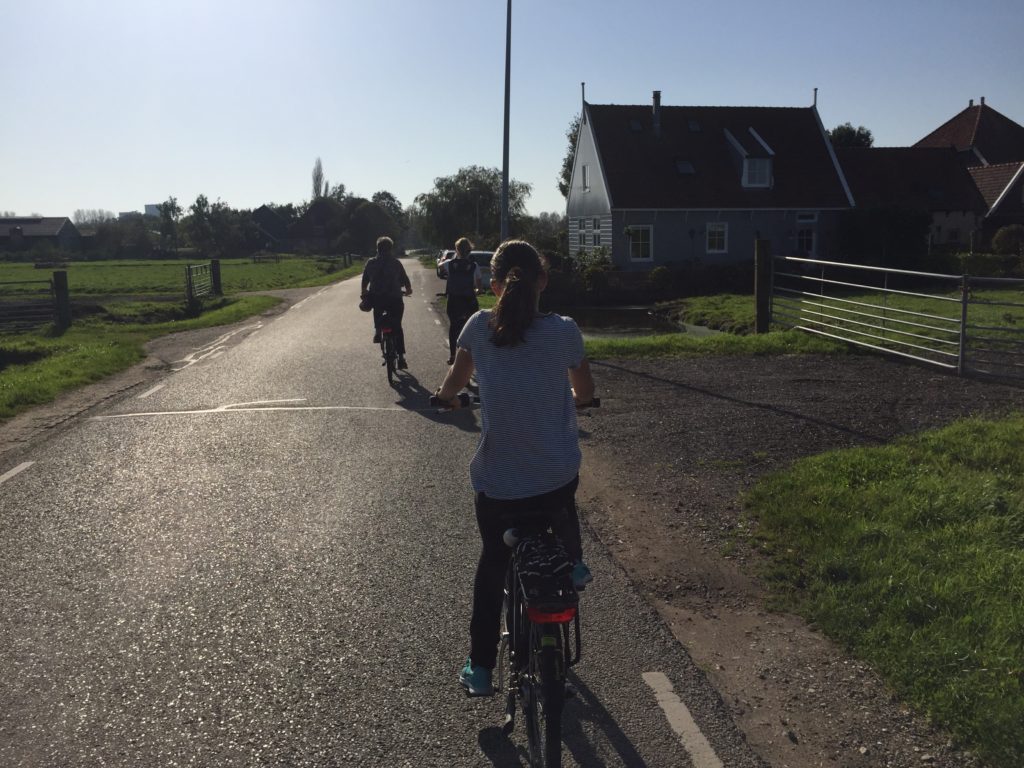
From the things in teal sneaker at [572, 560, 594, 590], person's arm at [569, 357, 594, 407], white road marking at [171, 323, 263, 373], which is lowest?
white road marking at [171, 323, 263, 373]

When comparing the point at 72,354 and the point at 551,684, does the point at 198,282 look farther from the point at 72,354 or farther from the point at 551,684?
the point at 551,684

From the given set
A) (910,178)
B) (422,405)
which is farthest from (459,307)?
(910,178)

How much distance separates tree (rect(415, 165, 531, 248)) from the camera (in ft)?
263

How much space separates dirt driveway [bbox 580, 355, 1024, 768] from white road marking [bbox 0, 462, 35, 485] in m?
5.06

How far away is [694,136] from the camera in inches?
1746

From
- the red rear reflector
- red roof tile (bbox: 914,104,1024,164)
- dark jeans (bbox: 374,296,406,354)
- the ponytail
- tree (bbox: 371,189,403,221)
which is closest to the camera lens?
Answer: the red rear reflector

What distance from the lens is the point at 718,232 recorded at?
139ft

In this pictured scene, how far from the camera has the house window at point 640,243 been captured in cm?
4162

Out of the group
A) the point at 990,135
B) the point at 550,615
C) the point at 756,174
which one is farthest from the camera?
the point at 990,135

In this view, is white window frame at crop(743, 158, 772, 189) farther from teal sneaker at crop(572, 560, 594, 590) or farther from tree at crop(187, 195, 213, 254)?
tree at crop(187, 195, 213, 254)

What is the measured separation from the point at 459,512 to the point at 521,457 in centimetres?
350

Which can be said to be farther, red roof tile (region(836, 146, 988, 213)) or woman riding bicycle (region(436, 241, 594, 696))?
red roof tile (region(836, 146, 988, 213))

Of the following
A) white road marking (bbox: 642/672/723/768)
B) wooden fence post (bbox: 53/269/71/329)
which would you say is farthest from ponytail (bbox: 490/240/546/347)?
wooden fence post (bbox: 53/269/71/329)

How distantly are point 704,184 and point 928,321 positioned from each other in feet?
78.3
